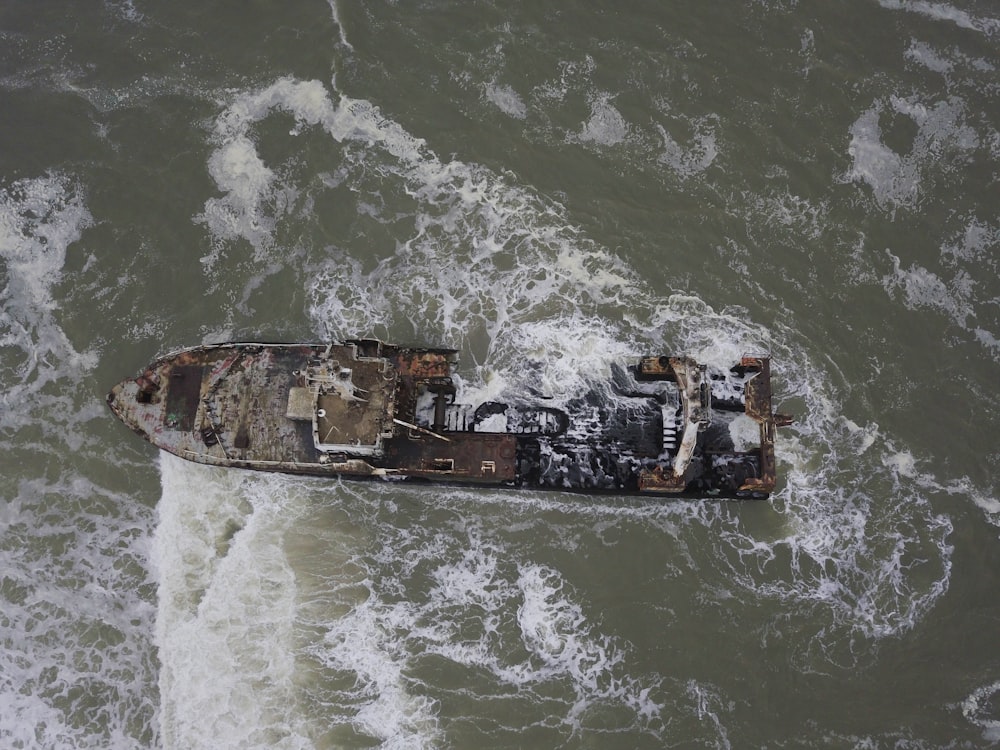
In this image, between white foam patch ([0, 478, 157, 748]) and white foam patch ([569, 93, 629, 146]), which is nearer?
white foam patch ([0, 478, 157, 748])

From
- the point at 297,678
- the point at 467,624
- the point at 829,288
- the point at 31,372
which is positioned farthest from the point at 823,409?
the point at 31,372

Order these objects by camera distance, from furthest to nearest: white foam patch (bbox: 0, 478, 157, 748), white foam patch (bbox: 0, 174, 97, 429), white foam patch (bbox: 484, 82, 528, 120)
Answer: white foam patch (bbox: 484, 82, 528, 120) < white foam patch (bbox: 0, 174, 97, 429) < white foam patch (bbox: 0, 478, 157, 748)

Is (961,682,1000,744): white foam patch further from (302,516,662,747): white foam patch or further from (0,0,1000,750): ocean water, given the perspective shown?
(302,516,662,747): white foam patch

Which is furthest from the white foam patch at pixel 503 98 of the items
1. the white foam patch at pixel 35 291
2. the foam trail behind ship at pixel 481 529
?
the white foam patch at pixel 35 291

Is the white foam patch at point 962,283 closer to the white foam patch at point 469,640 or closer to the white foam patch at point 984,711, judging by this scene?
the white foam patch at point 984,711

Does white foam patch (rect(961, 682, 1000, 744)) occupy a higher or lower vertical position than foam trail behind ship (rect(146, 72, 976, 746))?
lower

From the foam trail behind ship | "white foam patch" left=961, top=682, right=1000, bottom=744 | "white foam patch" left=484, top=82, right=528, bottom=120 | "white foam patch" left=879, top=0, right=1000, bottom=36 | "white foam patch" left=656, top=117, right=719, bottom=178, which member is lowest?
"white foam patch" left=961, top=682, right=1000, bottom=744

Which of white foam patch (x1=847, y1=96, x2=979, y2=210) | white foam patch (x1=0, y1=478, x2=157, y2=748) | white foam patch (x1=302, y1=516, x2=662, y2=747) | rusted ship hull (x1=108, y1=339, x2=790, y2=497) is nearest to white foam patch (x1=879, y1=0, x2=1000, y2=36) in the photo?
white foam patch (x1=847, y1=96, x2=979, y2=210)
